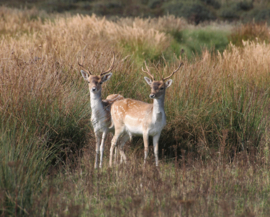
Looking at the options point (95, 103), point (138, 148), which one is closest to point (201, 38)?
point (138, 148)

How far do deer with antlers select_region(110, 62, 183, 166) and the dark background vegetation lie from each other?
28.2 m

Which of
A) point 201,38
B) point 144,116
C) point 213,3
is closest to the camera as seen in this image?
point 144,116

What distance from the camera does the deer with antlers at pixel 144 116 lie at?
16.2 feet

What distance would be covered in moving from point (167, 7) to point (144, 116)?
3217 cm

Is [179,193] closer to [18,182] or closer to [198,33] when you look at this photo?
[18,182]

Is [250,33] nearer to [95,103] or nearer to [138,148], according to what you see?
[138,148]

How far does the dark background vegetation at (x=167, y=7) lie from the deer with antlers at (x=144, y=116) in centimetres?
2816

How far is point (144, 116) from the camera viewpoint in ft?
16.6

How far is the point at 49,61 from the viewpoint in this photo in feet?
20.1

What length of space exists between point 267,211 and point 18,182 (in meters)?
2.50

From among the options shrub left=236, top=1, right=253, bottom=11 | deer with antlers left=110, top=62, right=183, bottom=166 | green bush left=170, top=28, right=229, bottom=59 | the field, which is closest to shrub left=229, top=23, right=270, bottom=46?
green bush left=170, top=28, right=229, bottom=59

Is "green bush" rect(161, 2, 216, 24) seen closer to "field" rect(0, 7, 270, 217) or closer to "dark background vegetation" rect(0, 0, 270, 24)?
"dark background vegetation" rect(0, 0, 270, 24)

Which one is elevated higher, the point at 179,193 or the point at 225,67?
the point at 225,67

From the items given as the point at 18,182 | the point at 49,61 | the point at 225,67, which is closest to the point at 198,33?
the point at 225,67
